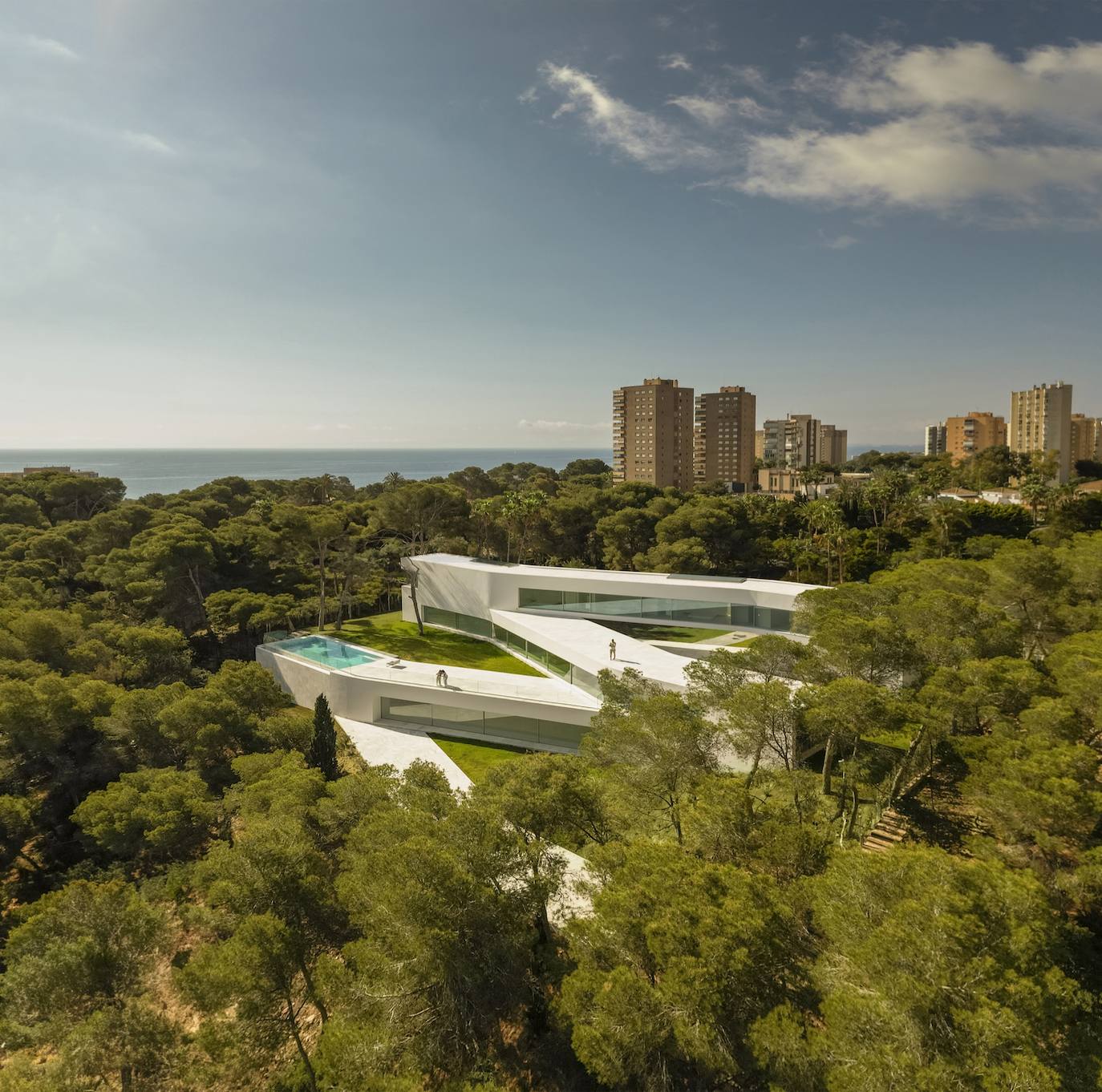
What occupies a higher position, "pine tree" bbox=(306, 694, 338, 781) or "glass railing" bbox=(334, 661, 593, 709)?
"glass railing" bbox=(334, 661, 593, 709)

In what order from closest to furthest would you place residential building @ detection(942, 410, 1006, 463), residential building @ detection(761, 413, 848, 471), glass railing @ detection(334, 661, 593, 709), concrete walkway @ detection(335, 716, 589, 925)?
concrete walkway @ detection(335, 716, 589, 925)
glass railing @ detection(334, 661, 593, 709)
residential building @ detection(942, 410, 1006, 463)
residential building @ detection(761, 413, 848, 471)

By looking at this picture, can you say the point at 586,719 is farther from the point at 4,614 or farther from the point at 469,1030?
the point at 4,614

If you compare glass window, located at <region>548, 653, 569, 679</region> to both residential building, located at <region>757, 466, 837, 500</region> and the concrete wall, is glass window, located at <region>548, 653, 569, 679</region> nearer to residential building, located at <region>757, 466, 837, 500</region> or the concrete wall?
the concrete wall

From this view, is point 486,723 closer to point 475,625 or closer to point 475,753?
point 475,753

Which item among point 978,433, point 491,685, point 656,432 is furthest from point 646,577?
point 978,433

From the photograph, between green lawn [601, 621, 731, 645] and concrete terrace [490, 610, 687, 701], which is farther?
green lawn [601, 621, 731, 645]

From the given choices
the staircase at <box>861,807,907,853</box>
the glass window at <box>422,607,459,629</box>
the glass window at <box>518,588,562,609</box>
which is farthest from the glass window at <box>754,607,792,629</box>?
the glass window at <box>422,607,459,629</box>

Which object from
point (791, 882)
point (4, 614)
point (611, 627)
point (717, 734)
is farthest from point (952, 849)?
point (4, 614)
